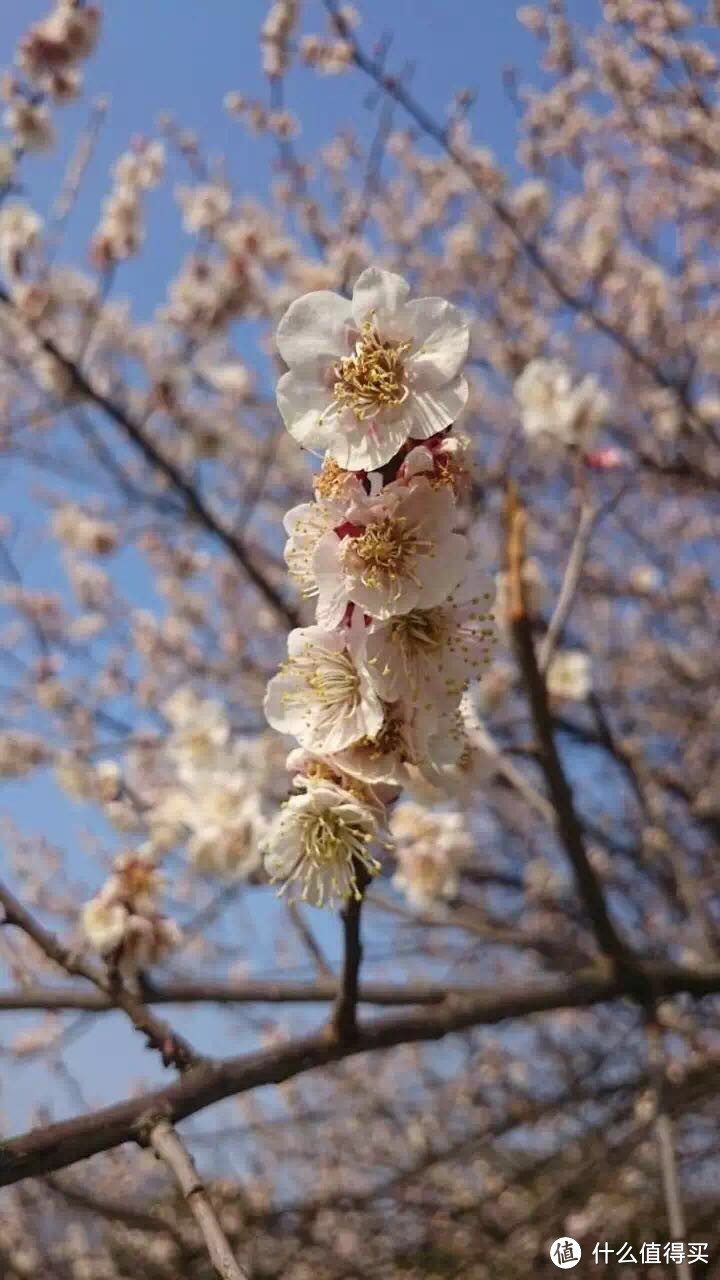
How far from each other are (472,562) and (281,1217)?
3.01m

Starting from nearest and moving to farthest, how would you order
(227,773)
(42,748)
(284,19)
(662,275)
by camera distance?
(227,773), (284,19), (42,748), (662,275)

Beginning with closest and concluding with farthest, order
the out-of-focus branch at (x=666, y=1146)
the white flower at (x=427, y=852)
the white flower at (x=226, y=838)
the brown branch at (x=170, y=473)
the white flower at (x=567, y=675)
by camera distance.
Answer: the out-of-focus branch at (x=666, y=1146)
the white flower at (x=226, y=838)
the white flower at (x=427, y=852)
the brown branch at (x=170, y=473)
the white flower at (x=567, y=675)

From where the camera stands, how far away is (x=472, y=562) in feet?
3.48

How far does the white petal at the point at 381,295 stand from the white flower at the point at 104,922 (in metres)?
1.08

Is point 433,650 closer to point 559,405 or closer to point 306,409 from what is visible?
point 306,409

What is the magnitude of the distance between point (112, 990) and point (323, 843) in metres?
0.37

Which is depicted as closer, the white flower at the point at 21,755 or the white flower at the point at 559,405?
the white flower at the point at 559,405

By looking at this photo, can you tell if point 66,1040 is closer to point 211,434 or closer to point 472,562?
point 472,562

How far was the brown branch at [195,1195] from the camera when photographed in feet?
2.75

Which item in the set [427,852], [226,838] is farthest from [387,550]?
[427,852]

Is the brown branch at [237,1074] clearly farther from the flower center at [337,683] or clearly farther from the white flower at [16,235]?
the white flower at [16,235]

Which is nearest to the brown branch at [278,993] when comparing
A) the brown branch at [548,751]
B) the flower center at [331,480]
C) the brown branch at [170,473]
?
the brown branch at [548,751]

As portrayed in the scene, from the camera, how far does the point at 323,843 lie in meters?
1.13

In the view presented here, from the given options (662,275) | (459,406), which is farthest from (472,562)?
(662,275)
